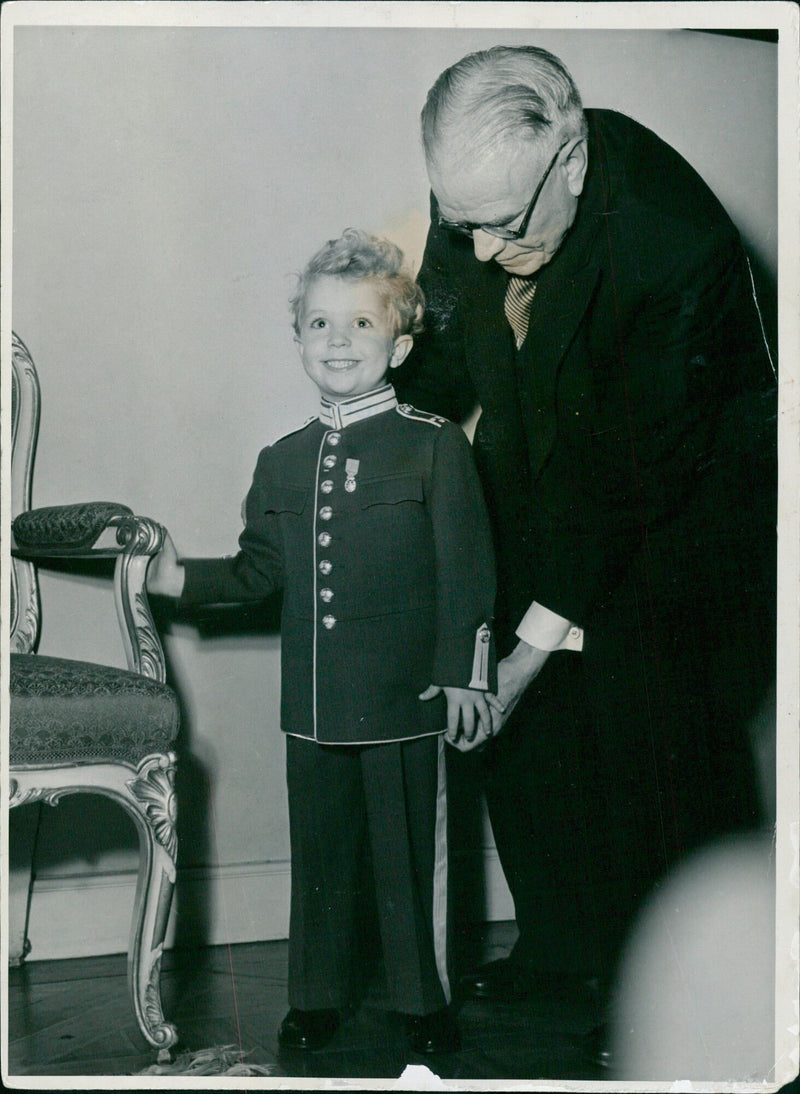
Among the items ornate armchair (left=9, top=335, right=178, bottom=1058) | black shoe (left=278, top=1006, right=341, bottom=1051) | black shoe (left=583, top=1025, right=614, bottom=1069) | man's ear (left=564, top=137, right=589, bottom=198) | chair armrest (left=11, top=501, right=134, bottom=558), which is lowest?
black shoe (left=583, top=1025, right=614, bottom=1069)

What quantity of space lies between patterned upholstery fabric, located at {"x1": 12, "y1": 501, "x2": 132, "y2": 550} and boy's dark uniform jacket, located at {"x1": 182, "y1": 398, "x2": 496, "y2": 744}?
28 cm

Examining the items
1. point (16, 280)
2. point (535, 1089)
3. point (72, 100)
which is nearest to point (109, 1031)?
point (535, 1089)

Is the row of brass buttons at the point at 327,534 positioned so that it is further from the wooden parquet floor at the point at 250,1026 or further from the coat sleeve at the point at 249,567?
the wooden parquet floor at the point at 250,1026

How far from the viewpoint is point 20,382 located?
1737 millimetres

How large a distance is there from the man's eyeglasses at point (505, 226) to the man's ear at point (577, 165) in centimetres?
2

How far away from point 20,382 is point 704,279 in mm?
1091

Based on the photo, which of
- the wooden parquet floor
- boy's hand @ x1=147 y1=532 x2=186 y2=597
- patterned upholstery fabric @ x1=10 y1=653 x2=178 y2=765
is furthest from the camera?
boy's hand @ x1=147 y1=532 x2=186 y2=597

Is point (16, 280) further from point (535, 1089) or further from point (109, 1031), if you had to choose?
point (535, 1089)

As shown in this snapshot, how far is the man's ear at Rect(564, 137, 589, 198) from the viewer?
1604 mm

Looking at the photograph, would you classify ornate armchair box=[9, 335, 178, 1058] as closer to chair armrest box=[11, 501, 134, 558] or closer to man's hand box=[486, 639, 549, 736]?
chair armrest box=[11, 501, 134, 558]

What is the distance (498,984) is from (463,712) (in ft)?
1.53

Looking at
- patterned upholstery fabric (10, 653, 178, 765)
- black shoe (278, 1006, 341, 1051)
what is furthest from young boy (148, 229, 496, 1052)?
patterned upholstery fabric (10, 653, 178, 765)

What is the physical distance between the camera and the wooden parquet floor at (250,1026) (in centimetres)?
155

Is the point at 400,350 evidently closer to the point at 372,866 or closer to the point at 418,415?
the point at 418,415
